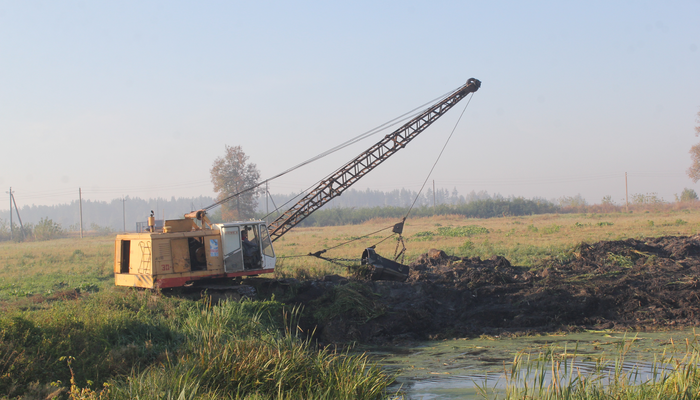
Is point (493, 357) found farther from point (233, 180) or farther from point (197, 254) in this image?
point (233, 180)

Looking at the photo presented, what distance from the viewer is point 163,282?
14.2 metres

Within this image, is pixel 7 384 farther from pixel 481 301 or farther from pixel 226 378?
pixel 481 301

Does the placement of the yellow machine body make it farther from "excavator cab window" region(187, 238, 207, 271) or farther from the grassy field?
the grassy field

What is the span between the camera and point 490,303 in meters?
14.9

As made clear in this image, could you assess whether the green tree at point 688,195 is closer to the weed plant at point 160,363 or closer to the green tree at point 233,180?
the green tree at point 233,180

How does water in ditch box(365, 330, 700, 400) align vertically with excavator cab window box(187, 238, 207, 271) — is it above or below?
below

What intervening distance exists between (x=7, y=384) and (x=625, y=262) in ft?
66.6

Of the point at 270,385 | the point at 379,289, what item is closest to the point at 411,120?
the point at 379,289

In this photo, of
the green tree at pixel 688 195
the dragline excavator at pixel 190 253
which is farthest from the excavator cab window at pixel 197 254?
the green tree at pixel 688 195

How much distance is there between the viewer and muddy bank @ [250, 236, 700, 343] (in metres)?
13.3

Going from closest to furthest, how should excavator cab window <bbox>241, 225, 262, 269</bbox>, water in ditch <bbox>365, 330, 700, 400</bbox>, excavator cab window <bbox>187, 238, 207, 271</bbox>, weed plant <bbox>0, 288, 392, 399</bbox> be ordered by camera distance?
1. weed plant <bbox>0, 288, 392, 399</bbox>
2. water in ditch <bbox>365, 330, 700, 400</bbox>
3. excavator cab window <bbox>187, 238, 207, 271</bbox>
4. excavator cab window <bbox>241, 225, 262, 269</bbox>

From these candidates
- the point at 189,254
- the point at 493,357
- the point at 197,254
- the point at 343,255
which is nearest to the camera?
the point at 493,357

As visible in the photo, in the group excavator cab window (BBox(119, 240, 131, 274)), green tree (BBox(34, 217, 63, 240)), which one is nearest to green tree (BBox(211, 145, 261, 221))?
green tree (BBox(34, 217, 63, 240))

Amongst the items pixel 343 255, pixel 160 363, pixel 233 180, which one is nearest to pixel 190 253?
pixel 160 363
